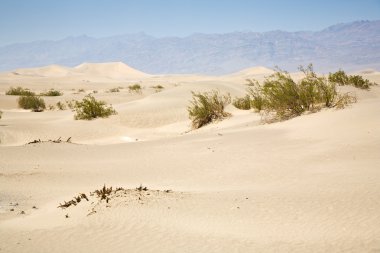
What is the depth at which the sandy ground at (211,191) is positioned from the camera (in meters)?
4.07

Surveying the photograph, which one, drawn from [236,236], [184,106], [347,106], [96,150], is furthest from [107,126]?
[236,236]

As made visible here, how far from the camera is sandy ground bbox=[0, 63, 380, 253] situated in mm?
4070

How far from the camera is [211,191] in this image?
5.84 metres

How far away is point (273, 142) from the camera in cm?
859

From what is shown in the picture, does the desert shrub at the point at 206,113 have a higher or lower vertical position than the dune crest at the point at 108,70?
lower

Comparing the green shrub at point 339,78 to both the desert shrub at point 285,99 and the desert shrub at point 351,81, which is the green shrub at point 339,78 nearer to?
the desert shrub at point 351,81

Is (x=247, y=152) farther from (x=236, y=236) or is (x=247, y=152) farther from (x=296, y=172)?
(x=236, y=236)

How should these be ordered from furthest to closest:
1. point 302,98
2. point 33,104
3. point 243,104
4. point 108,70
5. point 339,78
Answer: point 108,70
point 33,104
point 339,78
point 243,104
point 302,98

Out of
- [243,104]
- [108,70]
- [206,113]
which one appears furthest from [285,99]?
[108,70]

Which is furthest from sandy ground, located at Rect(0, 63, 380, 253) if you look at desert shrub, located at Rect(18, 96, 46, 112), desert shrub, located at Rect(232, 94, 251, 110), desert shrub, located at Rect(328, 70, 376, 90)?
desert shrub, located at Rect(18, 96, 46, 112)

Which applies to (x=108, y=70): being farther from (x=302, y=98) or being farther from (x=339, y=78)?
(x=302, y=98)

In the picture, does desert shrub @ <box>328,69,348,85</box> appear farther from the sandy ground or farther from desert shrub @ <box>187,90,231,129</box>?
the sandy ground

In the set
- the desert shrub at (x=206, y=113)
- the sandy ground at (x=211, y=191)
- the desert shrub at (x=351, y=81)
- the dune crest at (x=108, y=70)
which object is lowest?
the sandy ground at (x=211, y=191)

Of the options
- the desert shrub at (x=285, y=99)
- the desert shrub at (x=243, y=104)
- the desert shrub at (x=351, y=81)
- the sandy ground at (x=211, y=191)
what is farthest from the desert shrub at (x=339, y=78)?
the sandy ground at (x=211, y=191)
